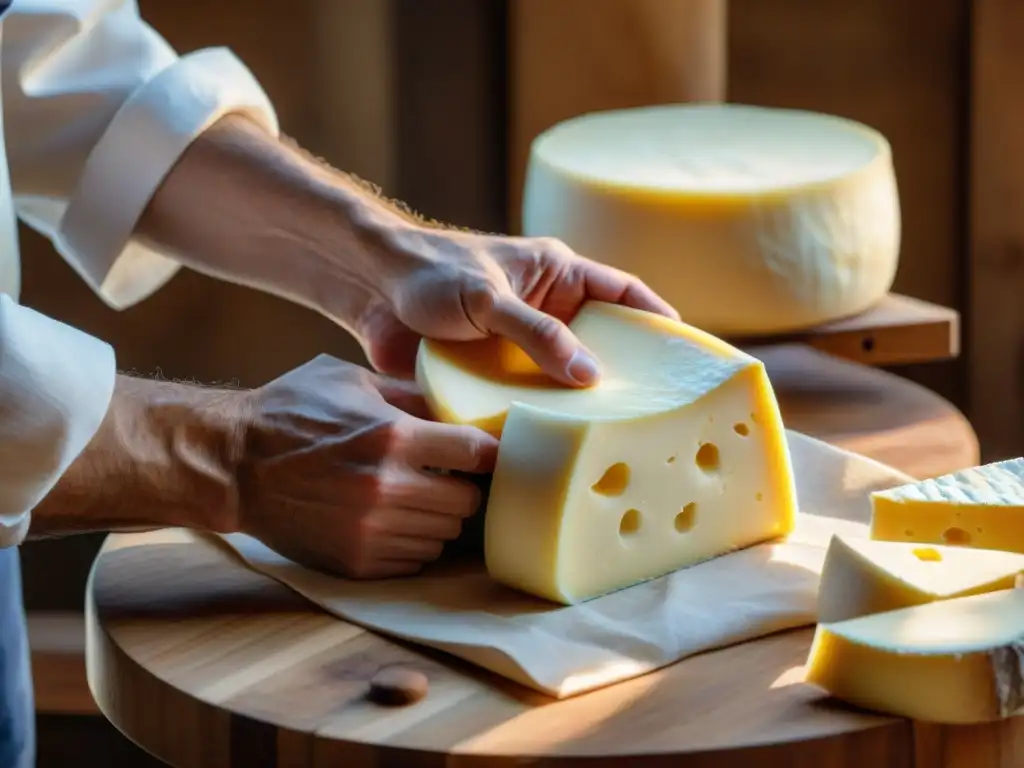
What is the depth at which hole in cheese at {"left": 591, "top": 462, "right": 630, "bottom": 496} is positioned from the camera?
4.01ft

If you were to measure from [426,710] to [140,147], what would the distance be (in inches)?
25.8

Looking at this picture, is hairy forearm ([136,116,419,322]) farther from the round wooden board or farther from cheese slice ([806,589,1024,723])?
cheese slice ([806,589,1024,723])

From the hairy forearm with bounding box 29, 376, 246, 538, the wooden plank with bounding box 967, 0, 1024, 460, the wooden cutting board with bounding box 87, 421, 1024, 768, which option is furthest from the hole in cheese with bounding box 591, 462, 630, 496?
the wooden plank with bounding box 967, 0, 1024, 460

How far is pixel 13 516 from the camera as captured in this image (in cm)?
111

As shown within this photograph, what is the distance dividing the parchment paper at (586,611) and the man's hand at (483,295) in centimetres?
18

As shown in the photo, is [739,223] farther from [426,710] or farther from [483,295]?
[426,710]

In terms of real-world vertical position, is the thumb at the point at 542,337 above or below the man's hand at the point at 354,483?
above

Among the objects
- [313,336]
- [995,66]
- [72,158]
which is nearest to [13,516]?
[72,158]

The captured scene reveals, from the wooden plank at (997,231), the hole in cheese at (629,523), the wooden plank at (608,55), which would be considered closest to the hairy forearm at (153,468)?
the hole in cheese at (629,523)

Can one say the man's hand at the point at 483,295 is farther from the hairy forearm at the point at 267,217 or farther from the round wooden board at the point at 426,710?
the round wooden board at the point at 426,710

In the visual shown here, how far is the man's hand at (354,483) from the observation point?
1.22 metres

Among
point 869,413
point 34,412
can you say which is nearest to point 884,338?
point 869,413

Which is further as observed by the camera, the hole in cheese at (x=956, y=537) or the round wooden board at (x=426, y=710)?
the hole in cheese at (x=956, y=537)

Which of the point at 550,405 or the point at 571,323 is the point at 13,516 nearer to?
the point at 550,405
